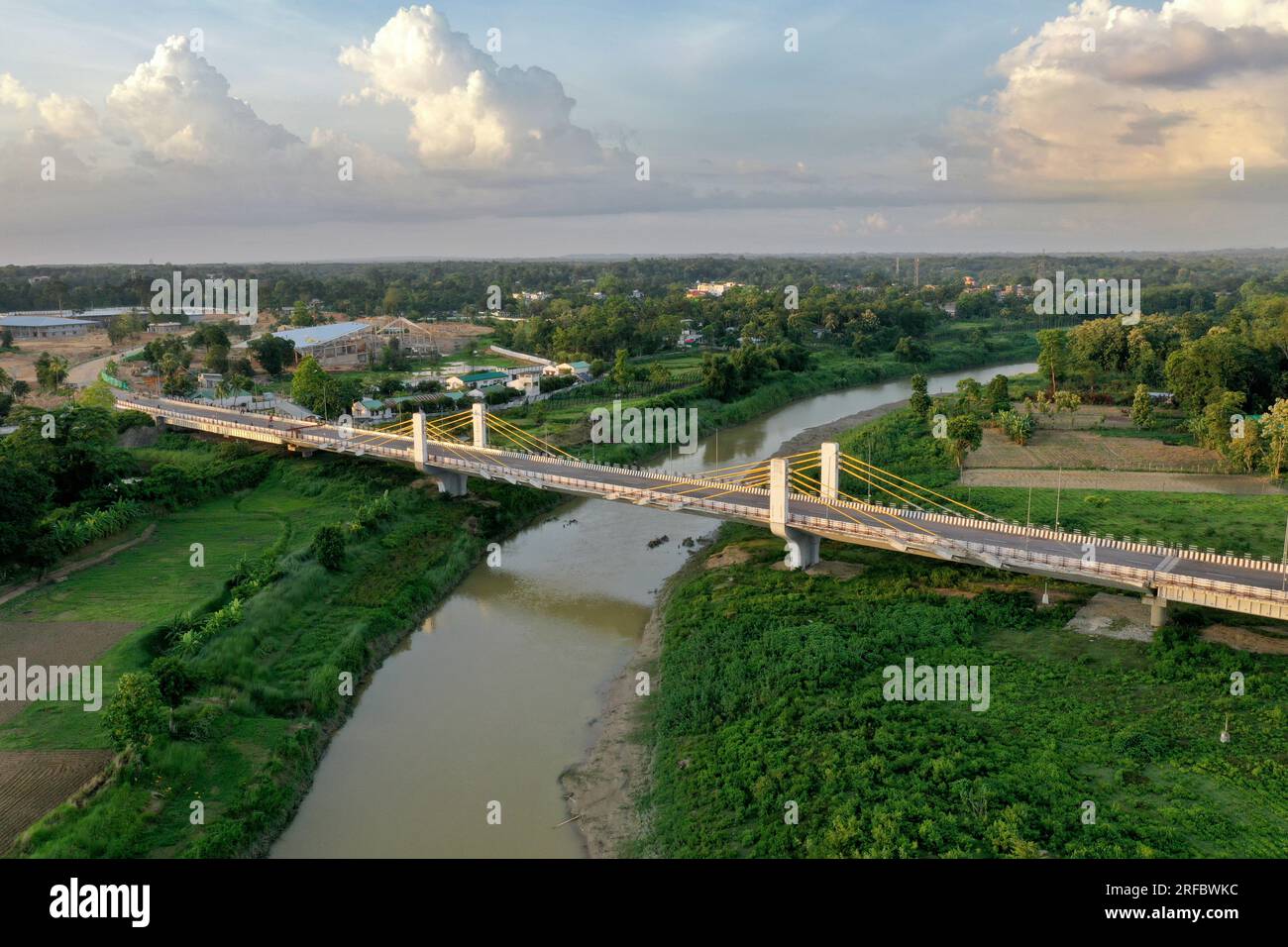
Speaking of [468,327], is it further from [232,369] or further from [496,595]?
[496,595]

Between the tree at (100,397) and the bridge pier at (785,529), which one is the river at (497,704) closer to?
the bridge pier at (785,529)

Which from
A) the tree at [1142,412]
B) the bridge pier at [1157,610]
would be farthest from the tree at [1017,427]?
the bridge pier at [1157,610]

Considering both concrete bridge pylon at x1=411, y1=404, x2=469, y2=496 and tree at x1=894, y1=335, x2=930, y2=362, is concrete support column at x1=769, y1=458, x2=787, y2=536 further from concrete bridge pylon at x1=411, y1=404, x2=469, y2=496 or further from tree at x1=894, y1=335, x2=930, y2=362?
tree at x1=894, y1=335, x2=930, y2=362

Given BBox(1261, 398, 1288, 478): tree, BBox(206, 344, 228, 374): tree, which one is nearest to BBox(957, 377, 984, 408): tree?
BBox(1261, 398, 1288, 478): tree

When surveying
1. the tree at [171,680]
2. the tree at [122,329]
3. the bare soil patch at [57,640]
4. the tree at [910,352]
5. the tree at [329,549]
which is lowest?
the bare soil patch at [57,640]

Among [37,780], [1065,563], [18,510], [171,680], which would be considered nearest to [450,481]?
[18,510]
